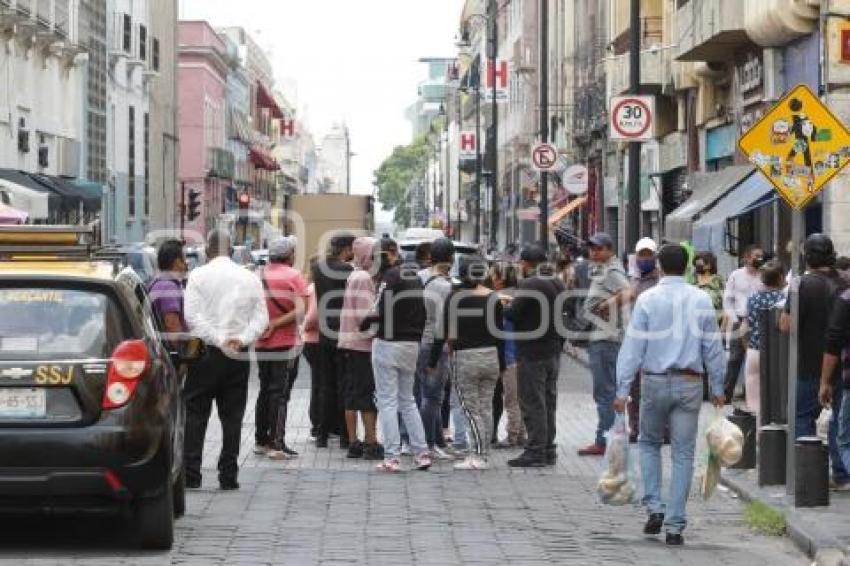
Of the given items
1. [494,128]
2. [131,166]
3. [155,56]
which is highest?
[155,56]

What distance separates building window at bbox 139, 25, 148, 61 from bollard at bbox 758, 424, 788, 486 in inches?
2144

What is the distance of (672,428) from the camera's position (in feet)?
38.8

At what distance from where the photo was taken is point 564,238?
43.9 meters

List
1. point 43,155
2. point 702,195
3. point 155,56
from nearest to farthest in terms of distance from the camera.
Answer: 1. point 702,195
2. point 43,155
3. point 155,56

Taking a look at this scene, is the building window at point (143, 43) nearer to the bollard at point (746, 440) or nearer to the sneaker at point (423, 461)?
the sneaker at point (423, 461)

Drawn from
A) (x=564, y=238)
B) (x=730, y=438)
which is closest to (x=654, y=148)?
(x=564, y=238)

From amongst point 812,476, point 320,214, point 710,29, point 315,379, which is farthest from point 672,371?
point 320,214

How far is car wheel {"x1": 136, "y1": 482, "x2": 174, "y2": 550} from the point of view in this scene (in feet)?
34.9

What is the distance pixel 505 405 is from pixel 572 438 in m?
1.32

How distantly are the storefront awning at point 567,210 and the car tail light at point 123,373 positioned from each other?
44.1 metres

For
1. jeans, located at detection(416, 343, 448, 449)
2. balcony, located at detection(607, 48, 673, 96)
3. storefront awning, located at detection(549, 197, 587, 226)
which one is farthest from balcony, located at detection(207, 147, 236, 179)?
jeans, located at detection(416, 343, 448, 449)

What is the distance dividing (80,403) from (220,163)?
87638mm

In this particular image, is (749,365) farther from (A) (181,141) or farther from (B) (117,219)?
(A) (181,141)

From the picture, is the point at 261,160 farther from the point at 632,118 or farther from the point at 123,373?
the point at 123,373
